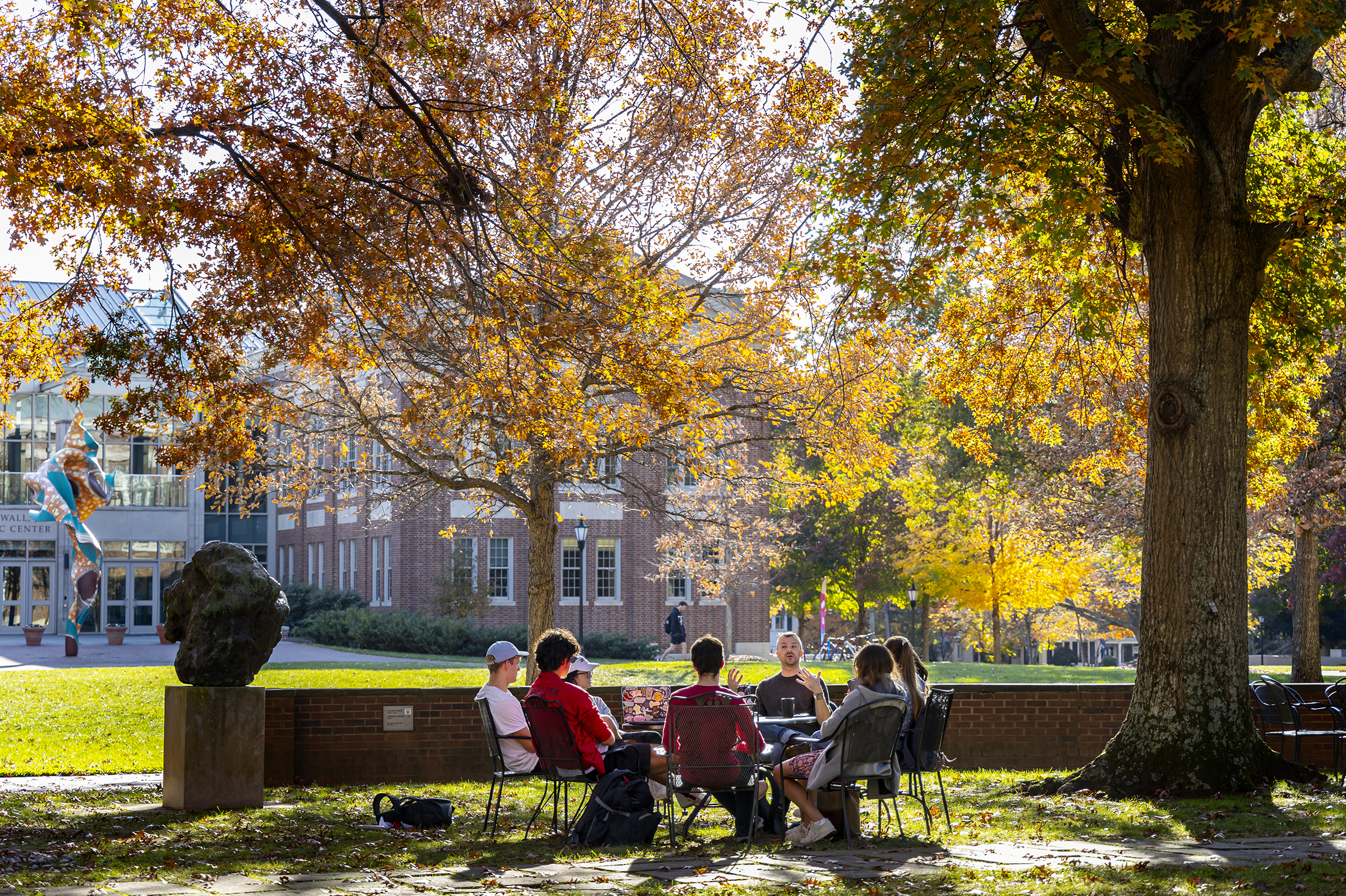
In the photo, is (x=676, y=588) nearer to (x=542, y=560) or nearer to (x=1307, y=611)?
(x=1307, y=611)

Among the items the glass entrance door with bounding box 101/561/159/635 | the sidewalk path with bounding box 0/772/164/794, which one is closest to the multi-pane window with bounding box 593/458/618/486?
the sidewalk path with bounding box 0/772/164/794

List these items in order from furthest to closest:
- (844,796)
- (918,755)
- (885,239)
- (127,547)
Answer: (127,547) < (885,239) < (918,755) < (844,796)

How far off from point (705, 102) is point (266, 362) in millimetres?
6129

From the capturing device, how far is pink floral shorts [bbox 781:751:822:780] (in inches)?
324

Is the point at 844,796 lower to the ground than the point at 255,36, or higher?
lower

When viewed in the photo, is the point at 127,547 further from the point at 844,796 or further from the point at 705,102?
the point at 844,796

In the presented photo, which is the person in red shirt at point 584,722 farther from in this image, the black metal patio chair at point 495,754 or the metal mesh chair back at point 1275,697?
the metal mesh chair back at point 1275,697

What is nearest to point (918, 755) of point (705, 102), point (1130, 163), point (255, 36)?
point (1130, 163)

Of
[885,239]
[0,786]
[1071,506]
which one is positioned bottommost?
[0,786]

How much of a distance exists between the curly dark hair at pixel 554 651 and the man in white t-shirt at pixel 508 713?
9.8 inches

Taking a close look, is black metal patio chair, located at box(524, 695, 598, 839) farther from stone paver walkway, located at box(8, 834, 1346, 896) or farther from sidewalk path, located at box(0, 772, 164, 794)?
sidewalk path, located at box(0, 772, 164, 794)

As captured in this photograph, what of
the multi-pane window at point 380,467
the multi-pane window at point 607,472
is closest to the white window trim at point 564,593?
the multi-pane window at point 380,467

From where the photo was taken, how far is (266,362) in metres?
12.3

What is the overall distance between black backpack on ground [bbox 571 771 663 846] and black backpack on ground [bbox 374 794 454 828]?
120cm
